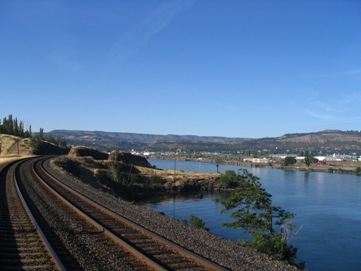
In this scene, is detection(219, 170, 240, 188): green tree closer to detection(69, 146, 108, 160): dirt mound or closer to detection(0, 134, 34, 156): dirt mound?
detection(69, 146, 108, 160): dirt mound

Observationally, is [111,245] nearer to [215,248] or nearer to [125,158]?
[215,248]

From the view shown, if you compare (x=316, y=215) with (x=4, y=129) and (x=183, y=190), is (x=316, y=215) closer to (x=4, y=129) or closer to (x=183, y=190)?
(x=183, y=190)

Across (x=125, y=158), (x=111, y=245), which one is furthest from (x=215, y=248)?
(x=125, y=158)

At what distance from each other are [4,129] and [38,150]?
29.6 meters

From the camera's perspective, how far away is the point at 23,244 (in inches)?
409

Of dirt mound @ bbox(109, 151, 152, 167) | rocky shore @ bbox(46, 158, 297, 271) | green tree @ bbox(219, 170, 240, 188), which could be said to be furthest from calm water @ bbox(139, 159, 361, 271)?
dirt mound @ bbox(109, 151, 152, 167)

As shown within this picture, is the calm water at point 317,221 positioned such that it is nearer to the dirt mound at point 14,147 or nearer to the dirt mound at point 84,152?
the dirt mound at point 84,152

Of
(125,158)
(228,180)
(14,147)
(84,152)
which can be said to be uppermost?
(14,147)

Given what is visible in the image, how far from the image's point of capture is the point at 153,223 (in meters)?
14.3

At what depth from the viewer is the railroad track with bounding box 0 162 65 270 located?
852 centimetres

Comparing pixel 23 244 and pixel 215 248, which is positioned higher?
pixel 23 244

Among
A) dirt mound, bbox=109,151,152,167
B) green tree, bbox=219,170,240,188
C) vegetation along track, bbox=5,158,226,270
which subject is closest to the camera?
vegetation along track, bbox=5,158,226,270

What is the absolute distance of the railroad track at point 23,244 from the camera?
8523mm

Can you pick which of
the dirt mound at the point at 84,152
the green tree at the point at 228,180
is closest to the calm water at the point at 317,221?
the green tree at the point at 228,180
